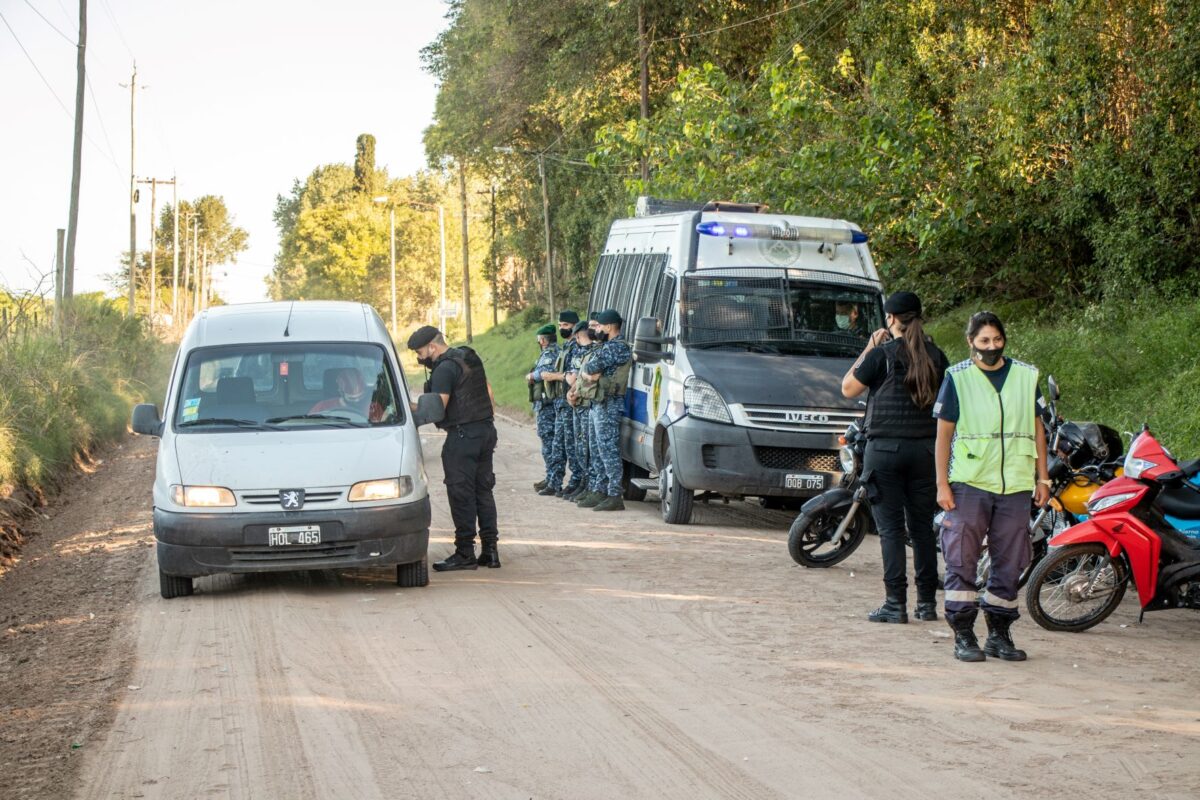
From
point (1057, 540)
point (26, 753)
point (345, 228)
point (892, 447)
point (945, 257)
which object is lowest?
point (26, 753)

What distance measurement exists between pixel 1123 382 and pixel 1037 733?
10590mm

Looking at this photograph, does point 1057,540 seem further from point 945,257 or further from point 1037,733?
point 945,257

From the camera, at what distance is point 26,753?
621 cm

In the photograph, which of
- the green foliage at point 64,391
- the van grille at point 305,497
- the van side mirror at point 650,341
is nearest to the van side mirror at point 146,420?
the van grille at point 305,497

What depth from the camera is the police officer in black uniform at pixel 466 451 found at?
10820 mm

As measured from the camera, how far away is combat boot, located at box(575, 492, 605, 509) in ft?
48.6

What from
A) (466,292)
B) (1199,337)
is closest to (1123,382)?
(1199,337)

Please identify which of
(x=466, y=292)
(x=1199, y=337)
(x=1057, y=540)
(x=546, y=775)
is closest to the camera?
(x=546, y=775)

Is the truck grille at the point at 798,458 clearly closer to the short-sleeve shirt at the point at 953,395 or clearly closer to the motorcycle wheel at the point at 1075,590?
the motorcycle wheel at the point at 1075,590

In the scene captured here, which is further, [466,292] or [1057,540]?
[466,292]

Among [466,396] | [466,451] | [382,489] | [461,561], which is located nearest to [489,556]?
[461,561]

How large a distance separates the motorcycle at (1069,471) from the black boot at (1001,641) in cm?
134

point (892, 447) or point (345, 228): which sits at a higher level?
point (345, 228)

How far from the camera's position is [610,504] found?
47.9 ft
